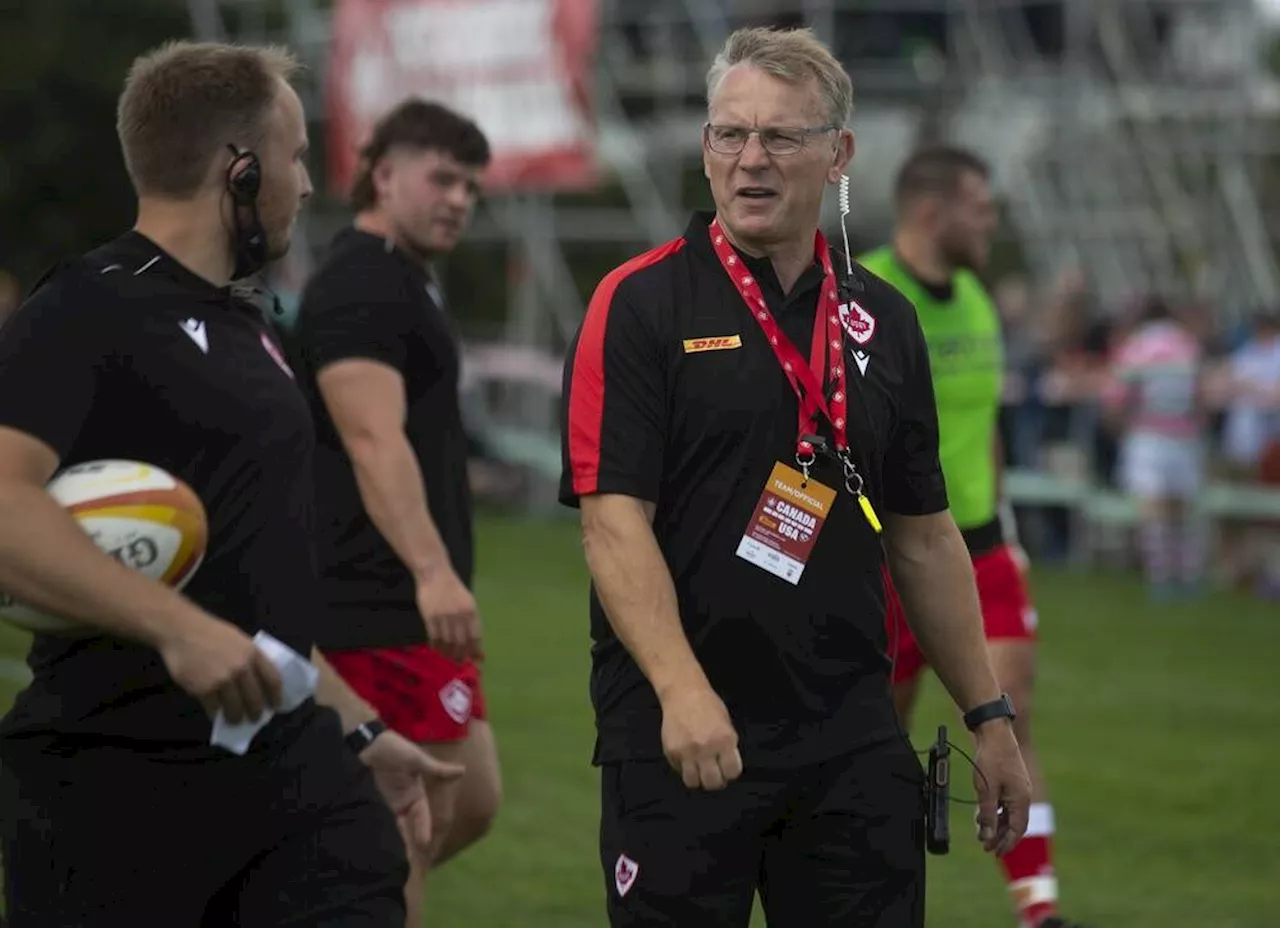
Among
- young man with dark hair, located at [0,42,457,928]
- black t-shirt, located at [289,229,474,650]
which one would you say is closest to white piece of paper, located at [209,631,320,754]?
young man with dark hair, located at [0,42,457,928]

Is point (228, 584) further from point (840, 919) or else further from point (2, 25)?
point (2, 25)

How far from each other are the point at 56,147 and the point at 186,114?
2795 centimetres

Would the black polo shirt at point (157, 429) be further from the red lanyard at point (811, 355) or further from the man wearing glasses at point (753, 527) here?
the red lanyard at point (811, 355)

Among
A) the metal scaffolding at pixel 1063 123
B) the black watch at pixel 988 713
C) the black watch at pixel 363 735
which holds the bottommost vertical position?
the black watch at pixel 363 735

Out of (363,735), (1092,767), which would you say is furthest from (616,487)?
(1092,767)

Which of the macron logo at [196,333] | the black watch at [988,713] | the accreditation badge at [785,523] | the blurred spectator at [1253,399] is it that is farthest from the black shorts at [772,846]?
the blurred spectator at [1253,399]

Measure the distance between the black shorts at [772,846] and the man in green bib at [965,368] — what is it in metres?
3.01

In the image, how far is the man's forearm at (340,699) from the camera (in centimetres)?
470

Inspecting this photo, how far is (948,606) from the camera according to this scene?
4762mm

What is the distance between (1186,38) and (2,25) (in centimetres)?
1719

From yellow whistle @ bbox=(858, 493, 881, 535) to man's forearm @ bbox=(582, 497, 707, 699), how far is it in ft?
1.41

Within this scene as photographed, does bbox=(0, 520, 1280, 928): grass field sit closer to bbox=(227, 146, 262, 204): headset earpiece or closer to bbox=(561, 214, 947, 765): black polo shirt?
bbox=(561, 214, 947, 765): black polo shirt

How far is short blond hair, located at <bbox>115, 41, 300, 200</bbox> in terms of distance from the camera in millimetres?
4348

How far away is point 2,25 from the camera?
3234cm
